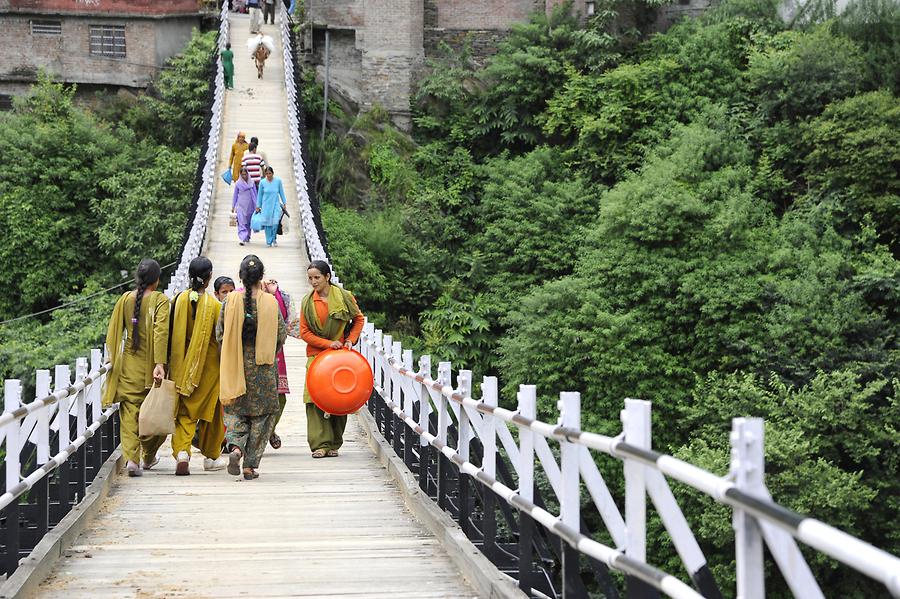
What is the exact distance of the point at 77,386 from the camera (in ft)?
29.1

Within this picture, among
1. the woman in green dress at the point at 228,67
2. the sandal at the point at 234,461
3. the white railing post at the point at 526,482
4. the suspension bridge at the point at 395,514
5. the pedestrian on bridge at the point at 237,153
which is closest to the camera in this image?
the suspension bridge at the point at 395,514

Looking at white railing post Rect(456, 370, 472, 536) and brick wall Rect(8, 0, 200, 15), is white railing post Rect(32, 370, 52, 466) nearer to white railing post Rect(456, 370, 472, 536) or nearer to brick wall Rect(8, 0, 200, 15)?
white railing post Rect(456, 370, 472, 536)

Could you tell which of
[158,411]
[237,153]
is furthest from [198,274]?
[237,153]

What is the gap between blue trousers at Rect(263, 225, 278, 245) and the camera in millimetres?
22578

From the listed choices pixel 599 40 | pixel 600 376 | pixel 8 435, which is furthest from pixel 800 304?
pixel 8 435

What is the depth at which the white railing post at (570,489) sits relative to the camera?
17.7ft

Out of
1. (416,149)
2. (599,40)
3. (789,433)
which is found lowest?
(789,433)

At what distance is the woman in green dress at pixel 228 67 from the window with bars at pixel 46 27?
8.34 meters

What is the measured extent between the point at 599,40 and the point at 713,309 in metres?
13.2

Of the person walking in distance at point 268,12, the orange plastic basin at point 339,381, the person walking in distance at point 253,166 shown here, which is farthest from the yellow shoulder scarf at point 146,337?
the person walking in distance at point 268,12

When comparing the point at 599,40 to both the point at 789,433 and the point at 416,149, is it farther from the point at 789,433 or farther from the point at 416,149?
the point at 789,433

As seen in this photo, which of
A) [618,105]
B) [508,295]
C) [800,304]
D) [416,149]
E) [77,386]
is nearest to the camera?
[77,386]

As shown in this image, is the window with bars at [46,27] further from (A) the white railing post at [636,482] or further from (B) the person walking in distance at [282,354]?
(A) the white railing post at [636,482]

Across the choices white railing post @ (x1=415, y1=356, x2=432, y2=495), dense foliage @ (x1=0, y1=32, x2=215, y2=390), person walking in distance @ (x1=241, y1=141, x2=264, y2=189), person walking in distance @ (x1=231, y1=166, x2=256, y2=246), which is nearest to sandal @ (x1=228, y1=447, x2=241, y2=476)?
white railing post @ (x1=415, y1=356, x2=432, y2=495)
